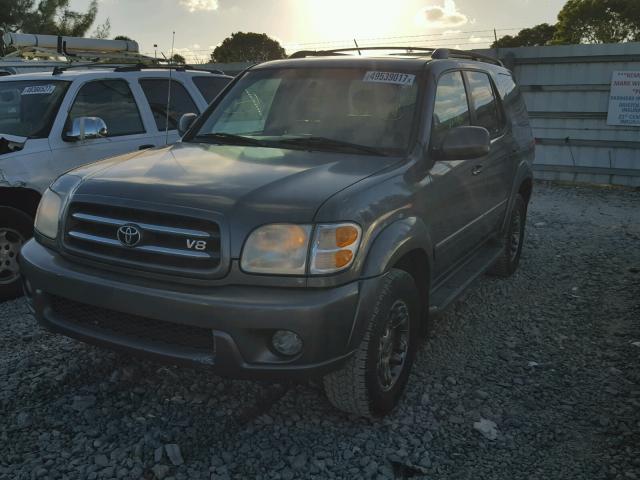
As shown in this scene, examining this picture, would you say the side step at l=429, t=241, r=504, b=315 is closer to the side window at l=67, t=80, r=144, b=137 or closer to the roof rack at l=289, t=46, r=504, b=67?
the roof rack at l=289, t=46, r=504, b=67

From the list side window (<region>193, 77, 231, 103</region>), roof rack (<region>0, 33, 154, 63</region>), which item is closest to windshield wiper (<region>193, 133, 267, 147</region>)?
side window (<region>193, 77, 231, 103</region>)

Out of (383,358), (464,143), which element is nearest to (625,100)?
(464,143)

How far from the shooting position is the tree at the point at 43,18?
87.1 ft

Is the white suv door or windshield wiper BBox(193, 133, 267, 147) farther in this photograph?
the white suv door

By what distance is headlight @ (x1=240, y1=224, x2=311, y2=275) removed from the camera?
261cm

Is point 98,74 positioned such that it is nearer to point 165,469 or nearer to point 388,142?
point 388,142

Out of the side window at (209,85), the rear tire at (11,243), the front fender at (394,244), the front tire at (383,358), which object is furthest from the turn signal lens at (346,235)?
the side window at (209,85)

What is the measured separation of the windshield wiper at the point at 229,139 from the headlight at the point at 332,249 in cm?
114

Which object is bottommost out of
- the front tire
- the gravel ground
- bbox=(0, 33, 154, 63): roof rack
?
the gravel ground

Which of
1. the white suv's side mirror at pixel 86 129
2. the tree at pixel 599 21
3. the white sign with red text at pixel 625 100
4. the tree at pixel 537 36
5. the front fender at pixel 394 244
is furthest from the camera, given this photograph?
the tree at pixel 537 36

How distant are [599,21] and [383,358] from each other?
4563cm

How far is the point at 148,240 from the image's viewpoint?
2.76m

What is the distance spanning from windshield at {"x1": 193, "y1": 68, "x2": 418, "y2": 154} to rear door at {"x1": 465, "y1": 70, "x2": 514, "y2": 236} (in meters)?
0.81

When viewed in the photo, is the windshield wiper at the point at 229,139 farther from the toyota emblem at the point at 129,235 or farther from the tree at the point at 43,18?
the tree at the point at 43,18
